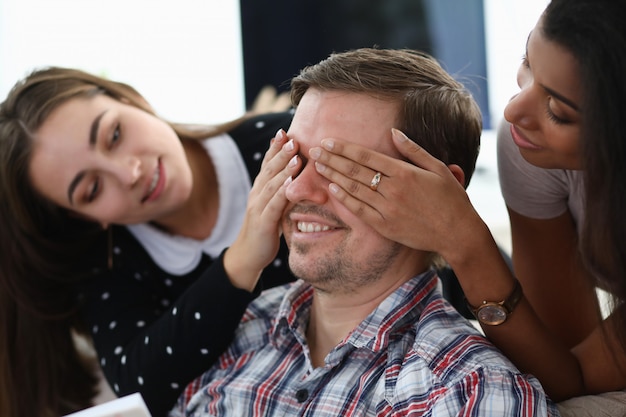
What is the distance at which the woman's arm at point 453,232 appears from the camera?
3.78 feet

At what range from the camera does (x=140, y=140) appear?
5.69 ft

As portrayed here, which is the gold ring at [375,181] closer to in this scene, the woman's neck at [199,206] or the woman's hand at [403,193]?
the woman's hand at [403,193]

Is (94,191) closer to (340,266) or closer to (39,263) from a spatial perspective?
(39,263)

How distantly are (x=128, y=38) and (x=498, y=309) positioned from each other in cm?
354

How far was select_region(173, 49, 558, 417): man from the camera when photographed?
3.94ft

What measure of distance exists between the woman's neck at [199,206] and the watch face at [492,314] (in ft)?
2.89

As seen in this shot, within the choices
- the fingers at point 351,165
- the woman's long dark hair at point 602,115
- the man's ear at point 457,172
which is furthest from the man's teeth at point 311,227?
the woman's long dark hair at point 602,115

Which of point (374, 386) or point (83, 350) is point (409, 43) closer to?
point (83, 350)

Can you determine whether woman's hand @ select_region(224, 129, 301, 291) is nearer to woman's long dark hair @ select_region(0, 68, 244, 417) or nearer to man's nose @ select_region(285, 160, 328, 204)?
man's nose @ select_region(285, 160, 328, 204)

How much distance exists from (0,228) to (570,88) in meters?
1.40

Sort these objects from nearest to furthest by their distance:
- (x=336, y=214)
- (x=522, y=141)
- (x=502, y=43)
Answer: (x=522, y=141) < (x=336, y=214) < (x=502, y=43)

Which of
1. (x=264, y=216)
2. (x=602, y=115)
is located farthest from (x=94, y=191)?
(x=602, y=115)

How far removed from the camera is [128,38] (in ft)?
14.1

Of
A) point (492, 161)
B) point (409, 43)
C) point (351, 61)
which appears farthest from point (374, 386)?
point (409, 43)
